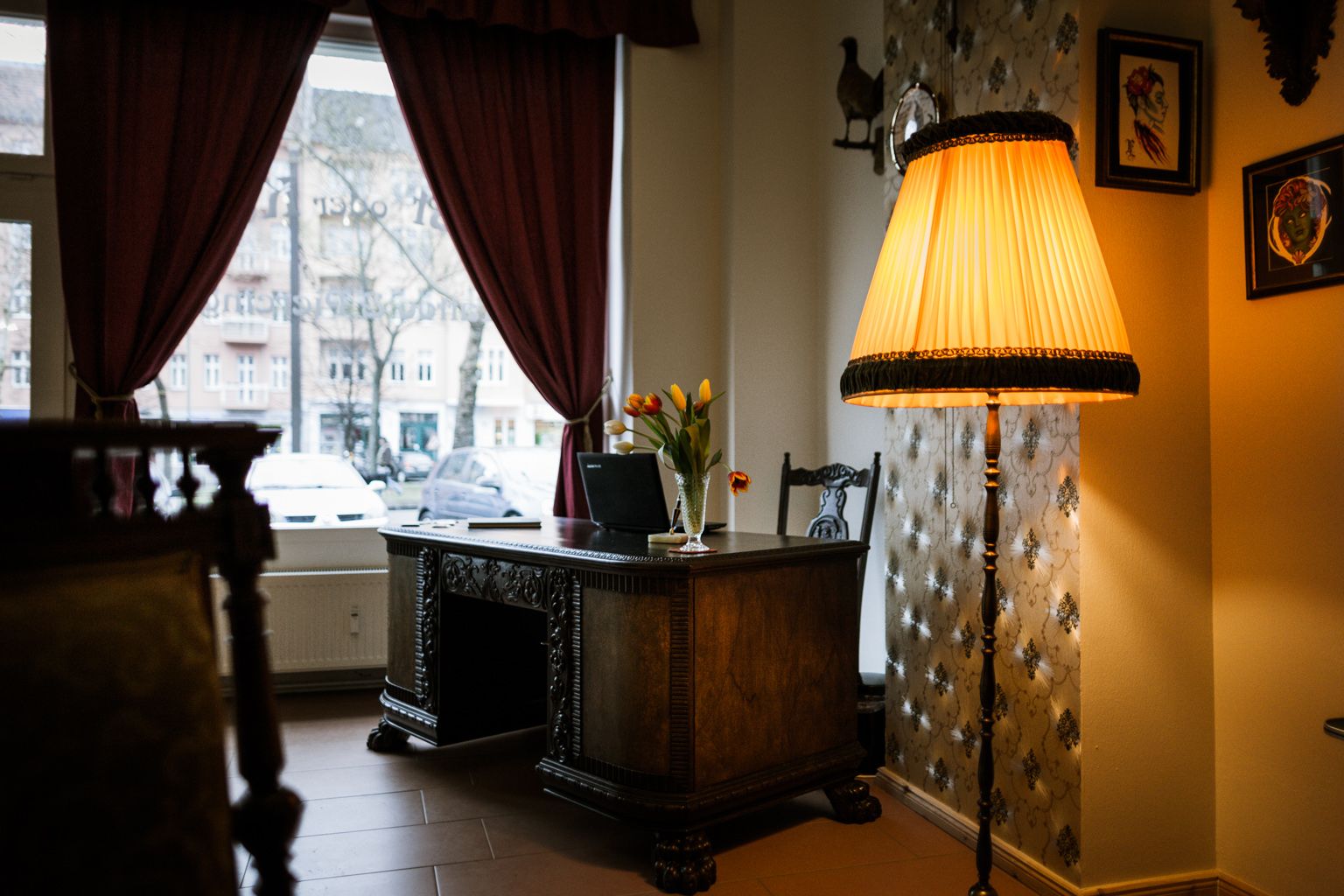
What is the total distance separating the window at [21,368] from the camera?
4.05 m

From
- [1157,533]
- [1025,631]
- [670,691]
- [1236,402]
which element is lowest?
[670,691]

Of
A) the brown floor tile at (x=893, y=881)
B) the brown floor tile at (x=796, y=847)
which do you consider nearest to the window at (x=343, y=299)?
the brown floor tile at (x=796, y=847)

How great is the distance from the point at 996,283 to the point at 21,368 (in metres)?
3.89

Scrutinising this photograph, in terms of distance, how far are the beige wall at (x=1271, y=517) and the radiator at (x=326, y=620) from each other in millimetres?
3220

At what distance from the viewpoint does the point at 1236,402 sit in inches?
92.3

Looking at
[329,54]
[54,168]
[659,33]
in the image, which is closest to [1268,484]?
[659,33]

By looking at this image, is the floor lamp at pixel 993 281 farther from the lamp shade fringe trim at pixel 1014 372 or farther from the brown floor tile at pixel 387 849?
the brown floor tile at pixel 387 849

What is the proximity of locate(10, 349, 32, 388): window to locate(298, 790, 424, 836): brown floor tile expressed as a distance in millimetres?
2251

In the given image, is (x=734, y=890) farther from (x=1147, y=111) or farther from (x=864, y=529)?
(x=1147, y=111)

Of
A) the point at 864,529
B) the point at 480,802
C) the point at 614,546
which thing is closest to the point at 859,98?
the point at 864,529

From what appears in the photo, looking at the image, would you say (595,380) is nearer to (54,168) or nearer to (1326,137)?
(54,168)

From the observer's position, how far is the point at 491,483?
15.5ft

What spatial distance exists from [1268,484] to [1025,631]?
643mm

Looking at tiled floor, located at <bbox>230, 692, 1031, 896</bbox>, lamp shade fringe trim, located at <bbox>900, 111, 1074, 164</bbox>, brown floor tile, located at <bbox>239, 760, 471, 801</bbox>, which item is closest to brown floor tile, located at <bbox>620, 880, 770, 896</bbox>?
tiled floor, located at <bbox>230, 692, 1031, 896</bbox>
